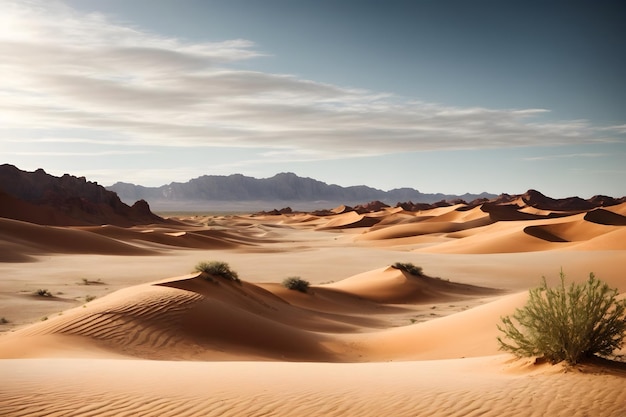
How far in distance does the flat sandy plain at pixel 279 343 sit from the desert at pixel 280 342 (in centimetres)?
4

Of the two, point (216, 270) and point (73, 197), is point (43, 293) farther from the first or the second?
point (73, 197)

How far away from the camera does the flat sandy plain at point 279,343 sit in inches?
242

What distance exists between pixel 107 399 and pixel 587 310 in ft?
19.1

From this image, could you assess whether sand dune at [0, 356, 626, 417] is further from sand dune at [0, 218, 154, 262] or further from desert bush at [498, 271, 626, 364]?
sand dune at [0, 218, 154, 262]

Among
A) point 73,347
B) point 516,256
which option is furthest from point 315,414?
point 516,256

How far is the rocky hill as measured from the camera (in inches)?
3543

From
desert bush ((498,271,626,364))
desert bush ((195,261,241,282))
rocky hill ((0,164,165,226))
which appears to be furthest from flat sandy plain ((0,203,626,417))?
rocky hill ((0,164,165,226))

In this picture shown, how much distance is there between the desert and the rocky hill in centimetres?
5611

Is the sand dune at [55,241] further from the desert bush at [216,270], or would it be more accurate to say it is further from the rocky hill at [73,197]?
the rocky hill at [73,197]

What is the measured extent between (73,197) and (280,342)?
289 feet

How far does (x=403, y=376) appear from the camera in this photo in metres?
7.75

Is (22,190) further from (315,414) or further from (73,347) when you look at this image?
(315,414)

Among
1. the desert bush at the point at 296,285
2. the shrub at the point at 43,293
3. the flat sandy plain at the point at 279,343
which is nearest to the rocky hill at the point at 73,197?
the flat sandy plain at the point at 279,343

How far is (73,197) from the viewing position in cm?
9312
